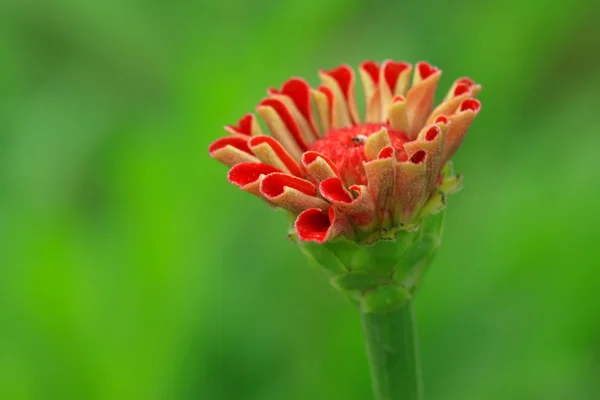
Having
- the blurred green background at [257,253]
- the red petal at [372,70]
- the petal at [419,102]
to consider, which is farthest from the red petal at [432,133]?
the blurred green background at [257,253]

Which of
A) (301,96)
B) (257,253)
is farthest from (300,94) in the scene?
(257,253)

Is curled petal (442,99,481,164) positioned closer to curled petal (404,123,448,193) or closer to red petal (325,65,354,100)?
curled petal (404,123,448,193)

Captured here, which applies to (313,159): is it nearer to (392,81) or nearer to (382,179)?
(382,179)

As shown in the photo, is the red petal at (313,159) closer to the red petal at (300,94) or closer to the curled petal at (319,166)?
the curled petal at (319,166)

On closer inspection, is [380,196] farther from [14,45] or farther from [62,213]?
[14,45]

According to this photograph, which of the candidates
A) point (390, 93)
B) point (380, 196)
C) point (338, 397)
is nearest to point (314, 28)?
point (338, 397)

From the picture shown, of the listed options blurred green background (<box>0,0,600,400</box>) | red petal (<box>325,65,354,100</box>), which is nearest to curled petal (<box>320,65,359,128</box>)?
Answer: red petal (<box>325,65,354,100</box>)
